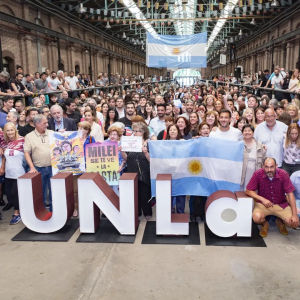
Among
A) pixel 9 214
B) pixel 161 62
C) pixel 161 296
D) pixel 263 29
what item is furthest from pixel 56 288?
pixel 263 29

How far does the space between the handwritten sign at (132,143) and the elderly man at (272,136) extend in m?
2.24

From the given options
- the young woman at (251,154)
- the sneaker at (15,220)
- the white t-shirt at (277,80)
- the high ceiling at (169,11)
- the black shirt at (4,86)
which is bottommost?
the sneaker at (15,220)

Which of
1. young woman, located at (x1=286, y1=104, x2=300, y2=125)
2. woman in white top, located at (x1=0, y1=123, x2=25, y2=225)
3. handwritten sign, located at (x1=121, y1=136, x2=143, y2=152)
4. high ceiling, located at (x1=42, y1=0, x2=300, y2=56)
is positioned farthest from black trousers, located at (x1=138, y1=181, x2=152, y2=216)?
high ceiling, located at (x1=42, y1=0, x2=300, y2=56)

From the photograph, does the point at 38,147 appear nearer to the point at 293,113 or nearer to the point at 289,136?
the point at 289,136

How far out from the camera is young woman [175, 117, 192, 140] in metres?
6.70

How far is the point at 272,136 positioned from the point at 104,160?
3.02 metres

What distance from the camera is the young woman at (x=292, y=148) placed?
5.79 metres

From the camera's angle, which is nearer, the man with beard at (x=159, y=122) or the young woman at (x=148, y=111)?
the man with beard at (x=159, y=122)

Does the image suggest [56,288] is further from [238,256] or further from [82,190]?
[238,256]

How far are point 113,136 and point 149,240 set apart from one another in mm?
1886

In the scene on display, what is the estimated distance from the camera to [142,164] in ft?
19.6

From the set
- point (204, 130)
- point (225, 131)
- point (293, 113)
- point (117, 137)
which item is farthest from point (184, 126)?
point (293, 113)

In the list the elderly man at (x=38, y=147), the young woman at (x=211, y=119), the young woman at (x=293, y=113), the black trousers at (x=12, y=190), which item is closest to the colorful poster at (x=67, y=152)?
the elderly man at (x=38, y=147)

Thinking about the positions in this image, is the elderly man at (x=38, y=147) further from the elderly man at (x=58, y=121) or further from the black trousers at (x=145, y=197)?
the black trousers at (x=145, y=197)
